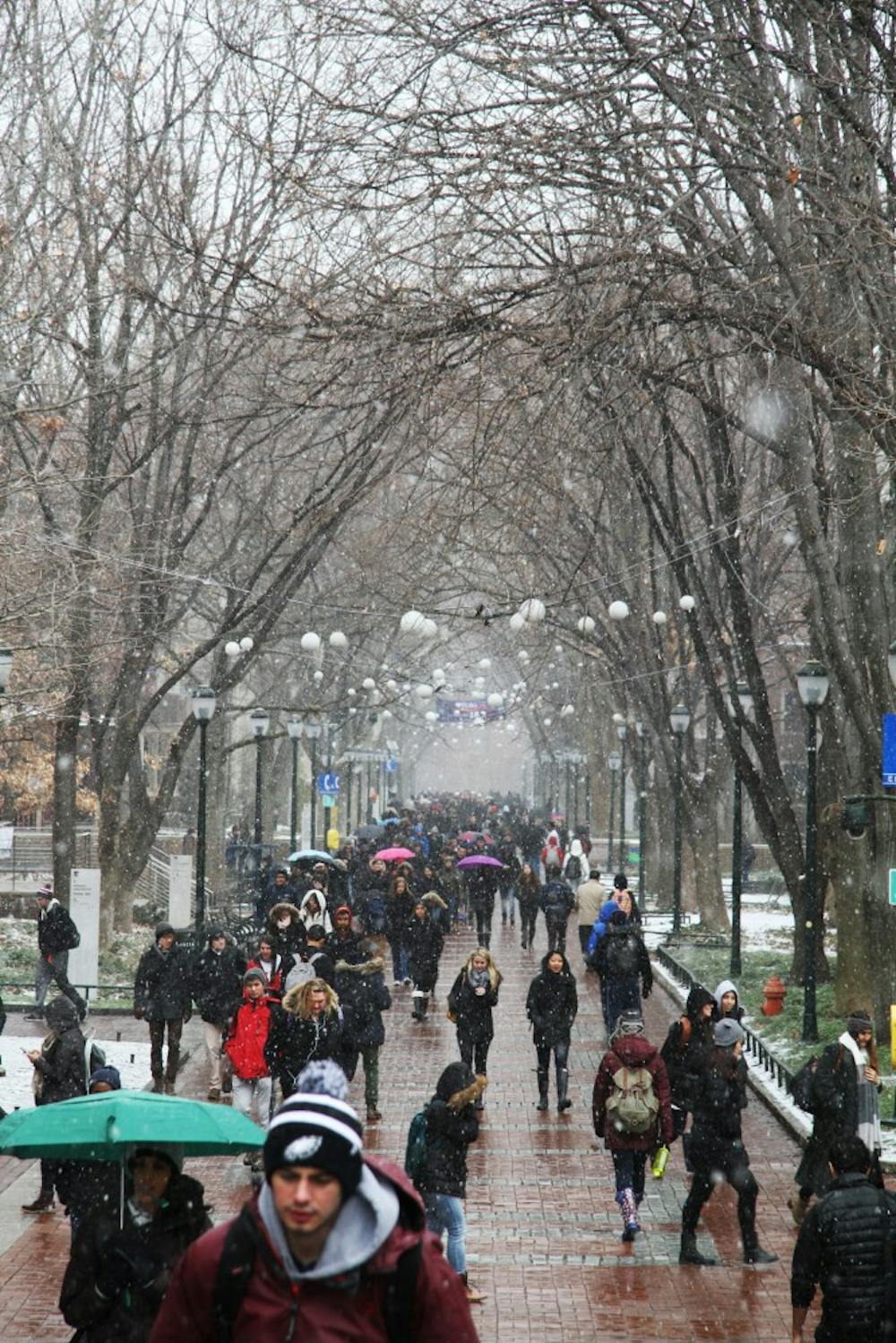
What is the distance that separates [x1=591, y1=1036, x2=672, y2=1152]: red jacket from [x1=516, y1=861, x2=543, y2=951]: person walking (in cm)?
1899

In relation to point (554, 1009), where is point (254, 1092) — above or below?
below

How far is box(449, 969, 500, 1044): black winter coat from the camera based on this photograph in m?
16.6

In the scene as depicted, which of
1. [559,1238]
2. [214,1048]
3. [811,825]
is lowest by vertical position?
[559,1238]

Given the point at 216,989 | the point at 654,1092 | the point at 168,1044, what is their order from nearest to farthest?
the point at 654,1092, the point at 216,989, the point at 168,1044

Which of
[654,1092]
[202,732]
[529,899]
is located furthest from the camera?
[529,899]

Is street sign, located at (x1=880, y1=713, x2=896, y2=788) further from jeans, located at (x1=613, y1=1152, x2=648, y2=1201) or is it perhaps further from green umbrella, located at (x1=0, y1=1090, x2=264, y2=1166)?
green umbrella, located at (x1=0, y1=1090, x2=264, y2=1166)

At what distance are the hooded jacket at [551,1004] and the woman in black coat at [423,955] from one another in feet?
20.9

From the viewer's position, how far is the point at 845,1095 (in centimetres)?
1177

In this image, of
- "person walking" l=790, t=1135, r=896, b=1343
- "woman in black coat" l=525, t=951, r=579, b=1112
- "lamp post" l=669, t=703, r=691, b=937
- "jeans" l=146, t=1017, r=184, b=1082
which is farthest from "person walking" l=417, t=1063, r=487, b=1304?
"lamp post" l=669, t=703, r=691, b=937

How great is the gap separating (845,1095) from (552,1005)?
210 inches

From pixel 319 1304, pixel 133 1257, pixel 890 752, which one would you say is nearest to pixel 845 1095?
pixel 890 752

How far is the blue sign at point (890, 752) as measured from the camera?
15734 millimetres

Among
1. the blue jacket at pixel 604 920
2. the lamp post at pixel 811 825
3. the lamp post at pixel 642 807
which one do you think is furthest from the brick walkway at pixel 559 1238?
the lamp post at pixel 642 807

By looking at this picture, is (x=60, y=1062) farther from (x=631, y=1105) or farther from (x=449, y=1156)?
(x=631, y=1105)
